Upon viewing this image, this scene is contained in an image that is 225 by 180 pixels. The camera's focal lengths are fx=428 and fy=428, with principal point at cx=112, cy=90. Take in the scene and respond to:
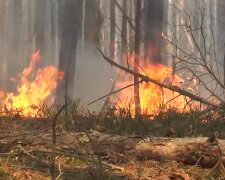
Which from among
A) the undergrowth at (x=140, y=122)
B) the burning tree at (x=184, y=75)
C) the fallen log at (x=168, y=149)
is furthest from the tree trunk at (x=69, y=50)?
the fallen log at (x=168, y=149)

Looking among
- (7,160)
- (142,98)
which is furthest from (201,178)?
(142,98)

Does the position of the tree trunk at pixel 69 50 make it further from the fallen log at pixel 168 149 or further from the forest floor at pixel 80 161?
the fallen log at pixel 168 149

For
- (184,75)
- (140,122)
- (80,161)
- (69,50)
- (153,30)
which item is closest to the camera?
(80,161)

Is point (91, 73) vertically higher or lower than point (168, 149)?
higher

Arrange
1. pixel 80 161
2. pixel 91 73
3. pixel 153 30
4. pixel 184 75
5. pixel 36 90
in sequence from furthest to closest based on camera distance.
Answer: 1. pixel 91 73
2. pixel 36 90
3. pixel 184 75
4. pixel 153 30
5. pixel 80 161

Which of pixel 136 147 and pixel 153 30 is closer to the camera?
pixel 136 147

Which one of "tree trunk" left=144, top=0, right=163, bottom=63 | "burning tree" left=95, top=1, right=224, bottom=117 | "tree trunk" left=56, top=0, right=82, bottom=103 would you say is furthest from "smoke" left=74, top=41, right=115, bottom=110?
"tree trunk" left=144, top=0, right=163, bottom=63

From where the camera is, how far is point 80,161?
14.9 ft

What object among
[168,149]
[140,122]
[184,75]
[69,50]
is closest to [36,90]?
[69,50]

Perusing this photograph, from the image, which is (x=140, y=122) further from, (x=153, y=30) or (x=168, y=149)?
(x=153, y=30)

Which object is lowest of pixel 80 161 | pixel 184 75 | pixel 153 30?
pixel 80 161

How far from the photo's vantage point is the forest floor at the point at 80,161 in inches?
157

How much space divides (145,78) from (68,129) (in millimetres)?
1286

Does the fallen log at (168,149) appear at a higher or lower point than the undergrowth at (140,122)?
lower
